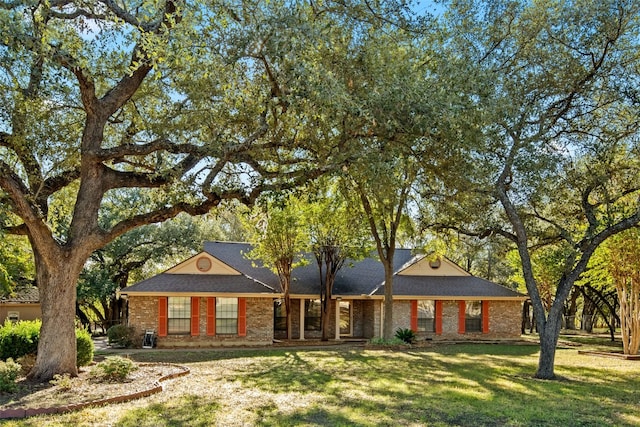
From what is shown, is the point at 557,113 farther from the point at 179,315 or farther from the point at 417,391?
the point at 179,315

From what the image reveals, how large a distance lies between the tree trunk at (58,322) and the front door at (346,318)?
15.5 meters

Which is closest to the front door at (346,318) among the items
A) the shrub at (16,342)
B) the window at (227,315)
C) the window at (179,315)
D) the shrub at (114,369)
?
the window at (227,315)

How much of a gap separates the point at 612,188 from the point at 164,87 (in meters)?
12.0

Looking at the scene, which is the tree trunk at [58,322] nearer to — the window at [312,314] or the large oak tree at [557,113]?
the large oak tree at [557,113]

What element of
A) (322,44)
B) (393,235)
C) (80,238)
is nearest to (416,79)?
(322,44)

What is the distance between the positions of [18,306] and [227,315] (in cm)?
1223

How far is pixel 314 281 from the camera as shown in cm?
2481

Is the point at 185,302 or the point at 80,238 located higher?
the point at 80,238

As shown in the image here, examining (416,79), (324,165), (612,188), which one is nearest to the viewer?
(416,79)

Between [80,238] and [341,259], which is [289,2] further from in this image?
[341,259]

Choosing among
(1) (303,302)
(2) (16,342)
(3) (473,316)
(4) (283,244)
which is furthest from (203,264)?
(3) (473,316)

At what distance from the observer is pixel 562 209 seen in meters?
15.3

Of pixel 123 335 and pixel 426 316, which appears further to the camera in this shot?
pixel 426 316

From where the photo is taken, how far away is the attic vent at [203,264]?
22344mm
